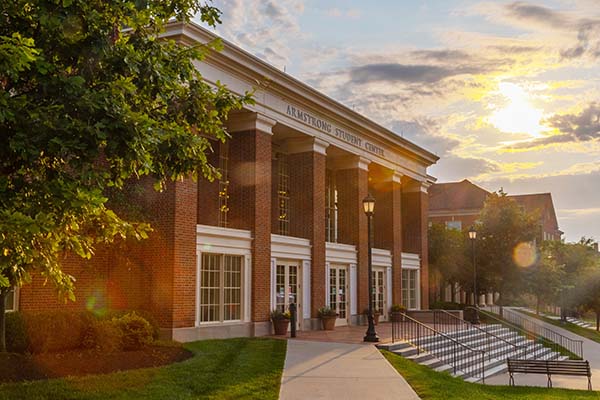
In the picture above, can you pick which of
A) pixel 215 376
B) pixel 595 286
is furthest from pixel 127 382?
pixel 595 286

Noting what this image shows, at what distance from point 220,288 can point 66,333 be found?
766cm

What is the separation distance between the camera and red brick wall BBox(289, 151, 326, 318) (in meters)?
29.0

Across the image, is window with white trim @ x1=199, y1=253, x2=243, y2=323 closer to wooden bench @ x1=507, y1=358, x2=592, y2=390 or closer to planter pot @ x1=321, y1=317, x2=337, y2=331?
planter pot @ x1=321, y1=317, x2=337, y2=331

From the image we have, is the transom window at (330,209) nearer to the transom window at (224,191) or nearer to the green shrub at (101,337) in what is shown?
the transom window at (224,191)

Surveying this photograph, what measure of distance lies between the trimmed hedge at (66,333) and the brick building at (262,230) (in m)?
2.87

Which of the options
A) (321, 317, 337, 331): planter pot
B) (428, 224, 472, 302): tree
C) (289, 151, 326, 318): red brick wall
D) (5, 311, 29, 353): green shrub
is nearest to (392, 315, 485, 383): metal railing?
(321, 317, 337, 331): planter pot

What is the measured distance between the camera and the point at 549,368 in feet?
71.6

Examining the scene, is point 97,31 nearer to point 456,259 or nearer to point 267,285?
point 267,285

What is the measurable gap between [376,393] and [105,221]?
644 centimetres

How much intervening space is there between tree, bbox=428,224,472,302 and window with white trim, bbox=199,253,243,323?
2594 cm

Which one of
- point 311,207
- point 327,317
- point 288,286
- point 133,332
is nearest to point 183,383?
point 133,332

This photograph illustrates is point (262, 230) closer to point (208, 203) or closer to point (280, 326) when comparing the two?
point (208, 203)

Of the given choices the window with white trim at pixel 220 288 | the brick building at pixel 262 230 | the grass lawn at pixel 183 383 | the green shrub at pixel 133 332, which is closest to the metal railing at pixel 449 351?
the brick building at pixel 262 230

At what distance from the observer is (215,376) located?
47.0 feet
